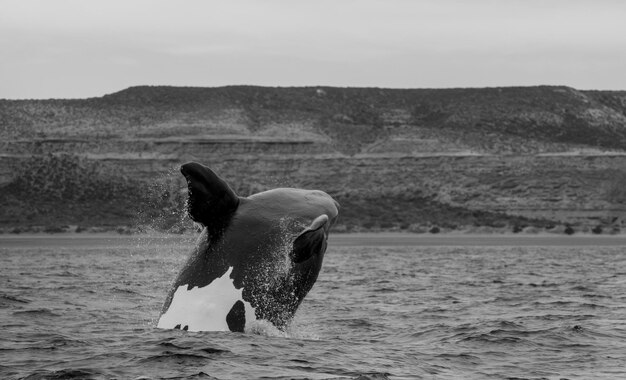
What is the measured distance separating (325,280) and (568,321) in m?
11.9

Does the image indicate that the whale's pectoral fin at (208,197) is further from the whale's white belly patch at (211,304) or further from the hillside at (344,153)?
the hillside at (344,153)

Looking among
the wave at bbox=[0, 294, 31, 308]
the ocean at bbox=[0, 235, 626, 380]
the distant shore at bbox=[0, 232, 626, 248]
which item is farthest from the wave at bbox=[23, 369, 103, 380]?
the distant shore at bbox=[0, 232, 626, 248]

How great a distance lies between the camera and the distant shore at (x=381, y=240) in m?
58.2

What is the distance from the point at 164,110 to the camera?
358 feet

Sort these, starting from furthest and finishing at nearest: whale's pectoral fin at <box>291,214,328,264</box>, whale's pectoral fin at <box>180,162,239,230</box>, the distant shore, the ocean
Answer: the distant shore → the ocean → whale's pectoral fin at <box>180,162,239,230</box> → whale's pectoral fin at <box>291,214,328,264</box>

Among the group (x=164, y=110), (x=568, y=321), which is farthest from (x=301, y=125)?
(x=568, y=321)

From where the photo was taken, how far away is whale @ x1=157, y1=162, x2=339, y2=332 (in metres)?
12.8

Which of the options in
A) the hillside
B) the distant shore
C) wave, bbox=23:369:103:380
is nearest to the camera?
wave, bbox=23:369:103:380

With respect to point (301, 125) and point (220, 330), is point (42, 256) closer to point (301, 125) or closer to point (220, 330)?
point (220, 330)

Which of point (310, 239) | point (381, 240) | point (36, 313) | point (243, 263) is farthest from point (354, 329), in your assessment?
point (381, 240)

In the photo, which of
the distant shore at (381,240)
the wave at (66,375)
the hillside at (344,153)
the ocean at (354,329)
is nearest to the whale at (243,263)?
the ocean at (354,329)

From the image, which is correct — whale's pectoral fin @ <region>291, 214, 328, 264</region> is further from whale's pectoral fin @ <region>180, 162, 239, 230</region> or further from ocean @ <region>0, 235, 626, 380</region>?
ocean @ <region>0, 235, 626, 380</region>

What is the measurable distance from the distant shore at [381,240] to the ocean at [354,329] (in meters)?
20.5

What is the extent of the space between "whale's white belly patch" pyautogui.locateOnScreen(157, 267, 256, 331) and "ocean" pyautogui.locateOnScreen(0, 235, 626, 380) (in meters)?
0.12
